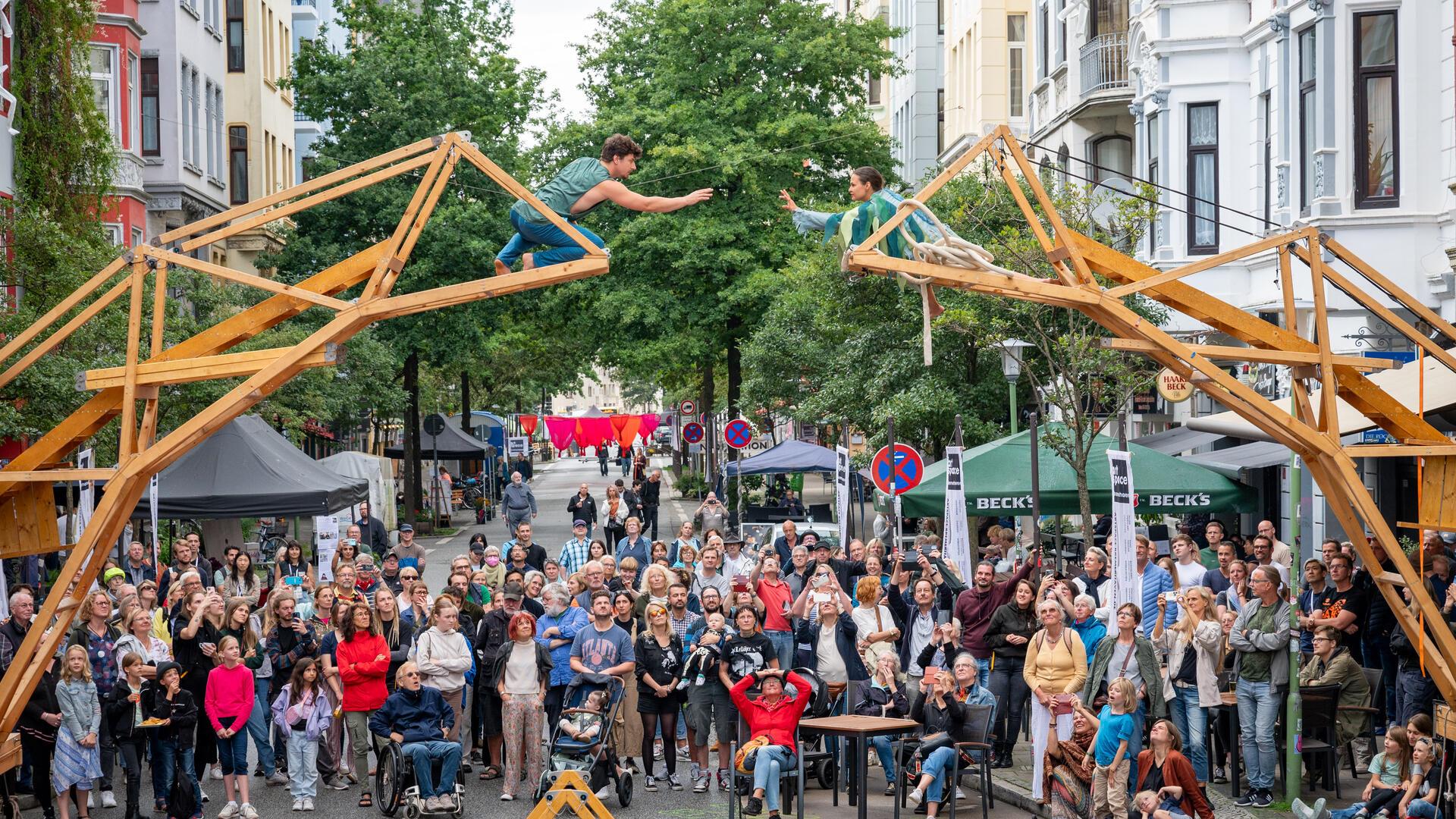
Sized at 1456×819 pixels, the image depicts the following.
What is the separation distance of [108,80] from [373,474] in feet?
32.1

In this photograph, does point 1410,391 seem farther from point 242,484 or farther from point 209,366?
point 242,484

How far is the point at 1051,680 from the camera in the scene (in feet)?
44.1

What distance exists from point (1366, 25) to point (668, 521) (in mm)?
28899

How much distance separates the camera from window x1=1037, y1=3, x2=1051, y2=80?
130 feet

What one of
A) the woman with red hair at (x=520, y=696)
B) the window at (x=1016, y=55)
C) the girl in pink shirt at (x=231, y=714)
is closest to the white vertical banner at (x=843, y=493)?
the woman with red hair at (x=520, y=696)

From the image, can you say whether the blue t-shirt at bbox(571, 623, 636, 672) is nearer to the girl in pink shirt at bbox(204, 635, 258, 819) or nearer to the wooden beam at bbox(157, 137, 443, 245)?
the girl in pink shirt at bbox(204, 635, 258, 819)

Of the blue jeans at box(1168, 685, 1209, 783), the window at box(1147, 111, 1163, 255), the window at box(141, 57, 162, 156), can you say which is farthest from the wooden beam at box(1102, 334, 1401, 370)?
the window at box(141, 57, 162, 156)

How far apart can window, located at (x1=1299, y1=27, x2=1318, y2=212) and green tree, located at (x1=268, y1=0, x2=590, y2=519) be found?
2223 cm

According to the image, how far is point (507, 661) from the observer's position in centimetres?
1439

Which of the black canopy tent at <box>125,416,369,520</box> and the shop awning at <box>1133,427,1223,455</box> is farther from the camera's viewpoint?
the shop awning at <box>1133,427,1223,455</box>

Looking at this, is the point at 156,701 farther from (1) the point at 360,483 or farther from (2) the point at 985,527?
(2) the point at 985,527

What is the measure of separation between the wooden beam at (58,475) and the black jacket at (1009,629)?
24.7 feet

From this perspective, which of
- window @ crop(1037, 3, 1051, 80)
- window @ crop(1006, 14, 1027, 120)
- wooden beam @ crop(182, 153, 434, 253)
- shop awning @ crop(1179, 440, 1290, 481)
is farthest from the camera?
window @ crop(1006, 14, 1027, 120)

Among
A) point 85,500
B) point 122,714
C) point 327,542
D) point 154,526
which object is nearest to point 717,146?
point 327,542
